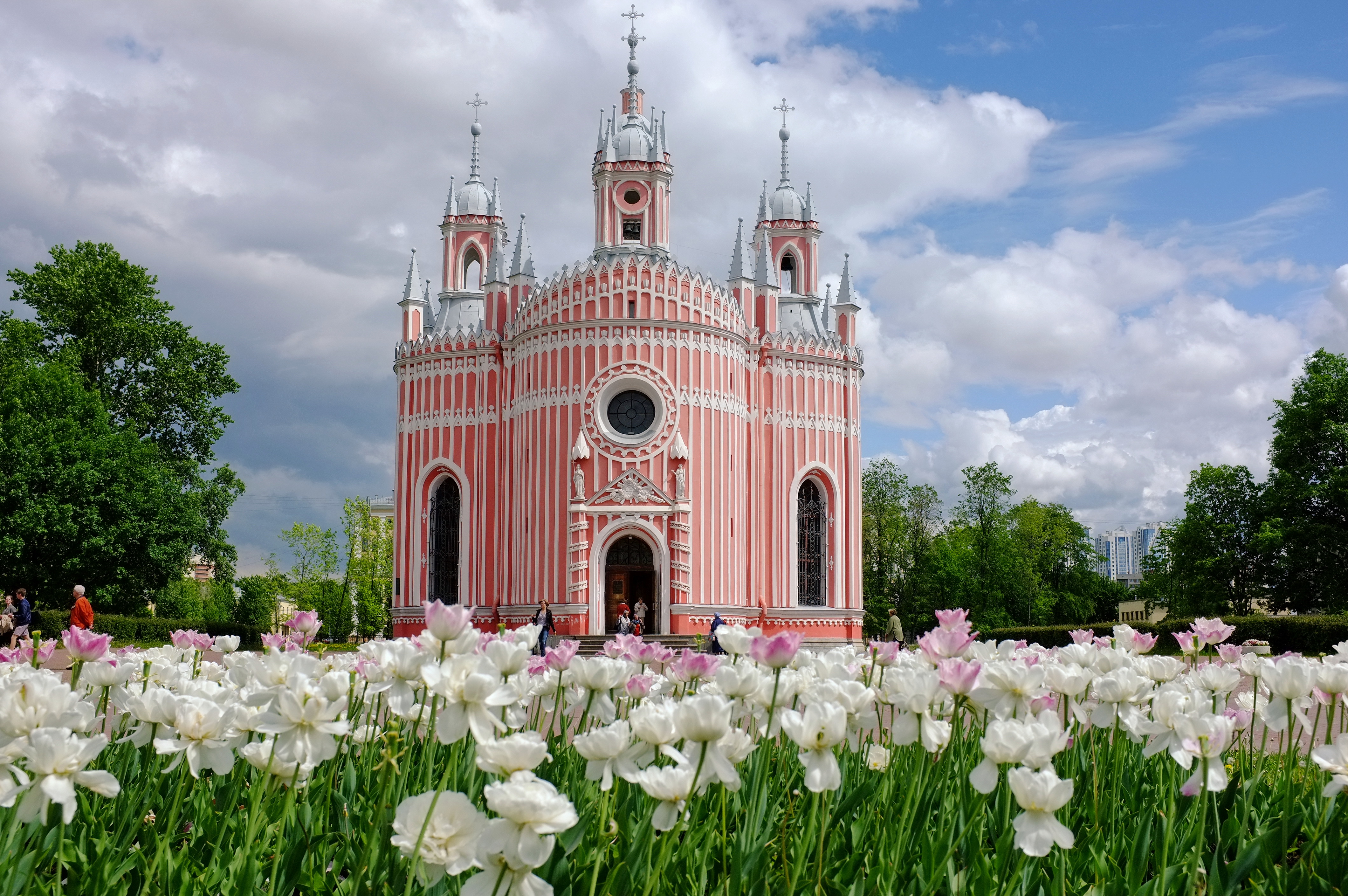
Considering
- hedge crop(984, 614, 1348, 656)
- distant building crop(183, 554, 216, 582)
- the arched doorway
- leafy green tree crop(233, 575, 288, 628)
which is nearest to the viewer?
hedge crop(984, 614, 1348, 656)

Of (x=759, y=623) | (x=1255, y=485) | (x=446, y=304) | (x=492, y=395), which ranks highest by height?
(x=446, y=304)

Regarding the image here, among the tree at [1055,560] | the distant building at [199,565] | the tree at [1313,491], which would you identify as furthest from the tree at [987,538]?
the distant building at [199,565]

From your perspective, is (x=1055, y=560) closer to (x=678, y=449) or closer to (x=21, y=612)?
(x=678, y=449)

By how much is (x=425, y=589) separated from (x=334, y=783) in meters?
29.5

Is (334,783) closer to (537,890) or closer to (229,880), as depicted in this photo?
(229,880)

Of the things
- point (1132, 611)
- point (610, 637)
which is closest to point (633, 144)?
point (610, 637)

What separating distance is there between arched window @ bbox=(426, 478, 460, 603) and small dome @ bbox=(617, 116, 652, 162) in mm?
11085

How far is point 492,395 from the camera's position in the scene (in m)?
33.1

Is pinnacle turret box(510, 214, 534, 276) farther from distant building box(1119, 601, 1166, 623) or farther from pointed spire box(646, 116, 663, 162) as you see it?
distant building box(1119, 601, 1166, 623)

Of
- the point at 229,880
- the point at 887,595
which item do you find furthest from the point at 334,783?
the point at 887,595

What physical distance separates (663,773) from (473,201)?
121 ft

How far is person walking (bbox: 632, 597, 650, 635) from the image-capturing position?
Result: 2814 centimetres

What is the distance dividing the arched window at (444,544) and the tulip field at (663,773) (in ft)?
93.4

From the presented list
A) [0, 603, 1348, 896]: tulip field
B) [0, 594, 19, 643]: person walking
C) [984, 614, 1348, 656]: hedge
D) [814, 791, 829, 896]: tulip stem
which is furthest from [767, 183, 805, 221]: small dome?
[814, 791, 829, 896]: tulip stem
